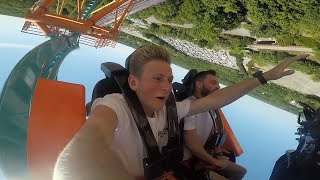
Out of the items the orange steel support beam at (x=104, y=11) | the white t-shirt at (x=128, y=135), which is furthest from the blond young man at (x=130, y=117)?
the orange steel support beam at (x=104, y=11)

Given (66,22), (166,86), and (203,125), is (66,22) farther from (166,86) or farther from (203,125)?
(166,86)

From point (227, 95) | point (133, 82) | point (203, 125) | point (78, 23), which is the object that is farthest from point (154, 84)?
point (78, 23)

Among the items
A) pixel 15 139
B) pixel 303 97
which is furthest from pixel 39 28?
pixel 303 97

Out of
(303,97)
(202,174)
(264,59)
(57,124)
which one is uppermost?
(264,59)

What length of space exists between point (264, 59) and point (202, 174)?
14.4 metres

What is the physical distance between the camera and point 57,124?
3.11 m

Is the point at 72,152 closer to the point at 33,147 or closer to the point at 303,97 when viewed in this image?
the point at 33,147

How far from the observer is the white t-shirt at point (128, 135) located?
2.53 m

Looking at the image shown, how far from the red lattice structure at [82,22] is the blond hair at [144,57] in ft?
21.1

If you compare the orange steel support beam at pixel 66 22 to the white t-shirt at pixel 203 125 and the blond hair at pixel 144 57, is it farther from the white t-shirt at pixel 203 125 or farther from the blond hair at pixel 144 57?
the blond hair at pixel 144 57

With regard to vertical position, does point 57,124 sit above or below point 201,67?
below

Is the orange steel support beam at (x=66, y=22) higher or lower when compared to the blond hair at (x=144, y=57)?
higher

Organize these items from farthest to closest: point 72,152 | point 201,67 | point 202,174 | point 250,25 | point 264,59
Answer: point 201,67, point 264,59, point 250,25, point 202,174, point 72,152

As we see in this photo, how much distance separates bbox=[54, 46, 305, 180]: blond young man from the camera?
1.70m
